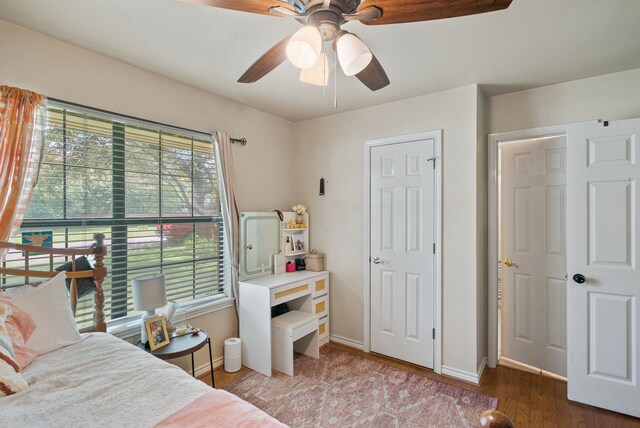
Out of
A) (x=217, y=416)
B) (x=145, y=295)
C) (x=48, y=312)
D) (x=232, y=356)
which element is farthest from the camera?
(x=232, y=356)

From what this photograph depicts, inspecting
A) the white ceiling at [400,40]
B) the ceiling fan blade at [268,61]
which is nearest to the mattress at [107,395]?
the ceiling fan blade at [268,61]

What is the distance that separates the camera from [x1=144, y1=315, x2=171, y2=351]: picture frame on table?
2049mm

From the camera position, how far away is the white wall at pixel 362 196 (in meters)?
2.62

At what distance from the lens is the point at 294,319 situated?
9.50 ft

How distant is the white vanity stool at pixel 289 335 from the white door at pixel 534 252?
192 cm

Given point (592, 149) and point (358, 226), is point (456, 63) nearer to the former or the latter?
point (592, 149)

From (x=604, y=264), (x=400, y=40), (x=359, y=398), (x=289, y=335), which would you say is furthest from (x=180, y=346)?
(x=604, y=264)

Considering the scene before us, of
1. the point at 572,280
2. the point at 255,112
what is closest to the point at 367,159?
the point at 255,112

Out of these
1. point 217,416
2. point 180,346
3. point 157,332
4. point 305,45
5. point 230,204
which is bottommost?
point 180,346

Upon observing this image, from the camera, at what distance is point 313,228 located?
11.8 feet

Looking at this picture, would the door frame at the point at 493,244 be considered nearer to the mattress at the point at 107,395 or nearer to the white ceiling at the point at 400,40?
the white ceiling at the point at 400,40

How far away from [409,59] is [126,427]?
2541 mm

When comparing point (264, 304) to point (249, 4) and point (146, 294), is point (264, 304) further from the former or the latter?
point (249, 4)

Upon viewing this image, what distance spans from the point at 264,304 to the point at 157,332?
0.87m
